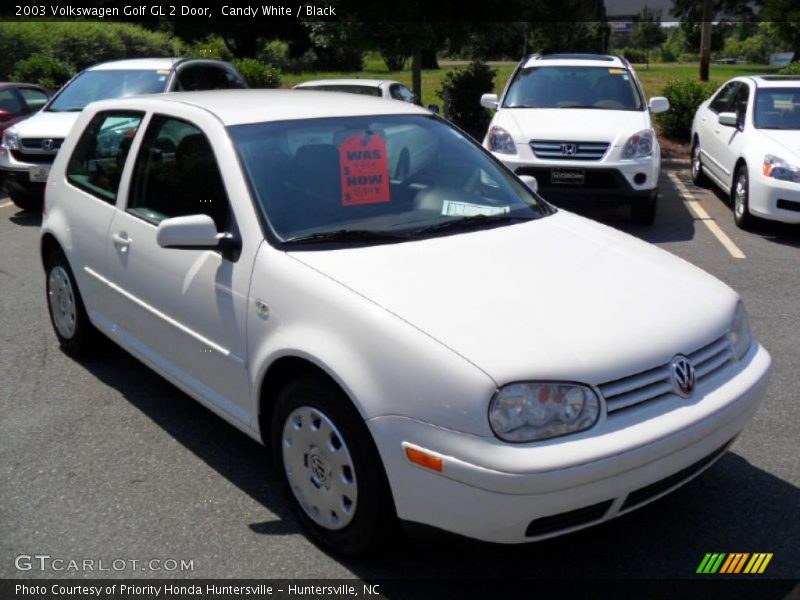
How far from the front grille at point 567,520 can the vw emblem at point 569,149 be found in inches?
256

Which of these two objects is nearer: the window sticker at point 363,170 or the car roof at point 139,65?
the window sticker at point 363,170

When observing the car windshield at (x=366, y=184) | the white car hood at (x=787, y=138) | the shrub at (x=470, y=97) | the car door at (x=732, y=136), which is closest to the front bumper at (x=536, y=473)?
the car windshield at (x=366, y=184)

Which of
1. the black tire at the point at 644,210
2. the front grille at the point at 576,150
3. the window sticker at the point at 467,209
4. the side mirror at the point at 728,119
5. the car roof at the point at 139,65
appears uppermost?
the car roof at the point at 139,65

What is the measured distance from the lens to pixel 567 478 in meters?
2.72

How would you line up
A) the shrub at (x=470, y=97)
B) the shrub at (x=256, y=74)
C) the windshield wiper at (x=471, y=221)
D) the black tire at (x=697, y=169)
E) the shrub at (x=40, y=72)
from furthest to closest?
the shrub at (x=256, y=74) → the shrub at (x=40, y=72) → the shrub at (x=470, y=97) → the black tire at (x=697, y=169) → the windshield wiper at (x=471, y=221)

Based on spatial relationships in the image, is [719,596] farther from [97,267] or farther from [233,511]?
[97,267]

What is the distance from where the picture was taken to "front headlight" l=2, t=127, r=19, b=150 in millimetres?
10297

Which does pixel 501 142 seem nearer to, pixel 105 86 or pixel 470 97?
pixel 105 86

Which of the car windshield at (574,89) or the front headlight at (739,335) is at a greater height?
the car windshield at (574,89)

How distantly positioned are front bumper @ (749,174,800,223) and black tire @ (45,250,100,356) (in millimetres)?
6442

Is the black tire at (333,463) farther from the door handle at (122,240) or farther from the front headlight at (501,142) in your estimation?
the front headlight at (501,142)

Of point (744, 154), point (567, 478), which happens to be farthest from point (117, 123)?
point (744, 154)

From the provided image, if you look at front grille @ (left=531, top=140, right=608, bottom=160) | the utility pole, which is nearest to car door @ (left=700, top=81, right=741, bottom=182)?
front grille @ (left=531, top=140, right=608, bottom=160)

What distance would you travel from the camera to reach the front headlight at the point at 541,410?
2.77 m
